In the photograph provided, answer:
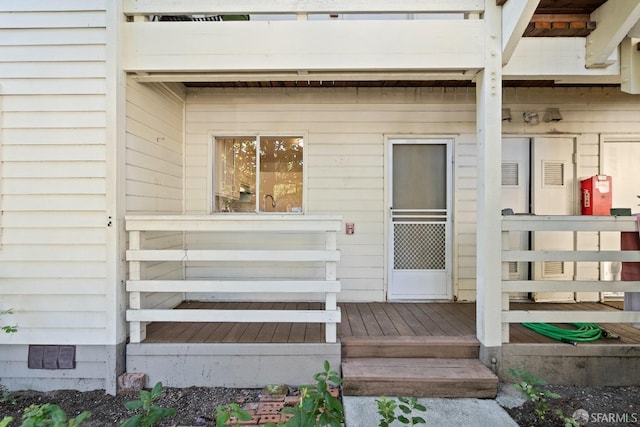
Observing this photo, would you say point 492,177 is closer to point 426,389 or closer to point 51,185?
point 426,389

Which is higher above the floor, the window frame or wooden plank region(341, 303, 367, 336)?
the window frame

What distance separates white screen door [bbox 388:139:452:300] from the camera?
12.4ft

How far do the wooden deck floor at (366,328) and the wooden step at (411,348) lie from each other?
0.46 ft

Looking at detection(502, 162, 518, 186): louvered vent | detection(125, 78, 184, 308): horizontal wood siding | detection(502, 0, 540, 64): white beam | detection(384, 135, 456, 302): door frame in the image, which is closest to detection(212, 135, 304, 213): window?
detection(125, 78, 184, 308): horizontal wood siding

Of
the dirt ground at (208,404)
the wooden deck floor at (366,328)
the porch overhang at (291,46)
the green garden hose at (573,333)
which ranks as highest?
the porch overhang at (291,46)

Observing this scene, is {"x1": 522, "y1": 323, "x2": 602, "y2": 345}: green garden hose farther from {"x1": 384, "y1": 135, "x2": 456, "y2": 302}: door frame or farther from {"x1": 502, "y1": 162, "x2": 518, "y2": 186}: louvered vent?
{"x1": 502, "y1": 162, "x2": 518, "y2": 186}: louvered vent

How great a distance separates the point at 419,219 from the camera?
150 inches

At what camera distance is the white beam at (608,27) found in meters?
2.28

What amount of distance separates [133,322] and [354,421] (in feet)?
6.11

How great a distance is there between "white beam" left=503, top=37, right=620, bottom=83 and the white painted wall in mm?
3319

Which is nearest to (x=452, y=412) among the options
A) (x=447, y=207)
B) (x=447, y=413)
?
(x=447, y=413)
